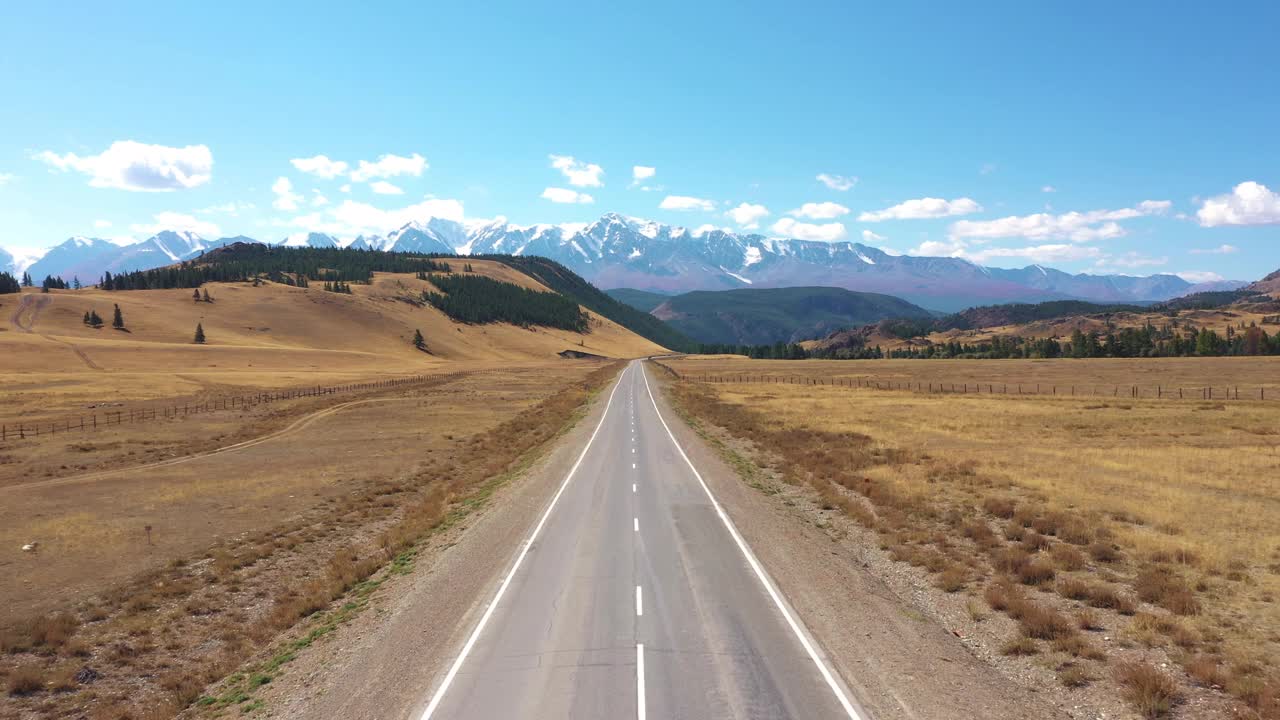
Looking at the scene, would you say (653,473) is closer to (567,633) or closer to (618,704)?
(567,633)

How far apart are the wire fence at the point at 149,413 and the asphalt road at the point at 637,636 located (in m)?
49.8

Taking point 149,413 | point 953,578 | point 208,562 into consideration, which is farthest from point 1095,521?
point 149,413

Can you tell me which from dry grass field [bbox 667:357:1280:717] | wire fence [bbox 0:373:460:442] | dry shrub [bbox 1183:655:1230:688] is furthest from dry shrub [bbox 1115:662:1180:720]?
wire fence [bbox 0:373:460:442]

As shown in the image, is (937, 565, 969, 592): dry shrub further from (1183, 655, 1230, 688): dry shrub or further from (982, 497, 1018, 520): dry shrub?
(982, 497, 1018, 520): dry shrub

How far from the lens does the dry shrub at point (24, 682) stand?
1379 centimetres

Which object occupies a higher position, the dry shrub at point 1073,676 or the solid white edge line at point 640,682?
the solid white edge line at point 640,682

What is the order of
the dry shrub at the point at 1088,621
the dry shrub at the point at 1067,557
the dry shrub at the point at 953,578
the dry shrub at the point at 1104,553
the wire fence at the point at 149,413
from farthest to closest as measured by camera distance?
the wire fence at the point at 149,413, the dry shrub at the point at 1104,553, the dry shrub at the point at 1067,557, the dry shrub at the point at 953,578, the dry shrub at the point at 1088,621

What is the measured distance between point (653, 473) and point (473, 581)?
1495cm

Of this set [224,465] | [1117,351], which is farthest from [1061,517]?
[1117,351]

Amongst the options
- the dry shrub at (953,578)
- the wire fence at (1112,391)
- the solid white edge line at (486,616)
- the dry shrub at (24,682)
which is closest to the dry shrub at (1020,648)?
the dry shrub at (953,578)

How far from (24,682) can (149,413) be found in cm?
5627

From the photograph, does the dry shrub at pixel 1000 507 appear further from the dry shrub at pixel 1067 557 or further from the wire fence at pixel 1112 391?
the wire fence at pixel 1112 391

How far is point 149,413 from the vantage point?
60000 mm

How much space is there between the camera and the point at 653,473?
31.0 m
